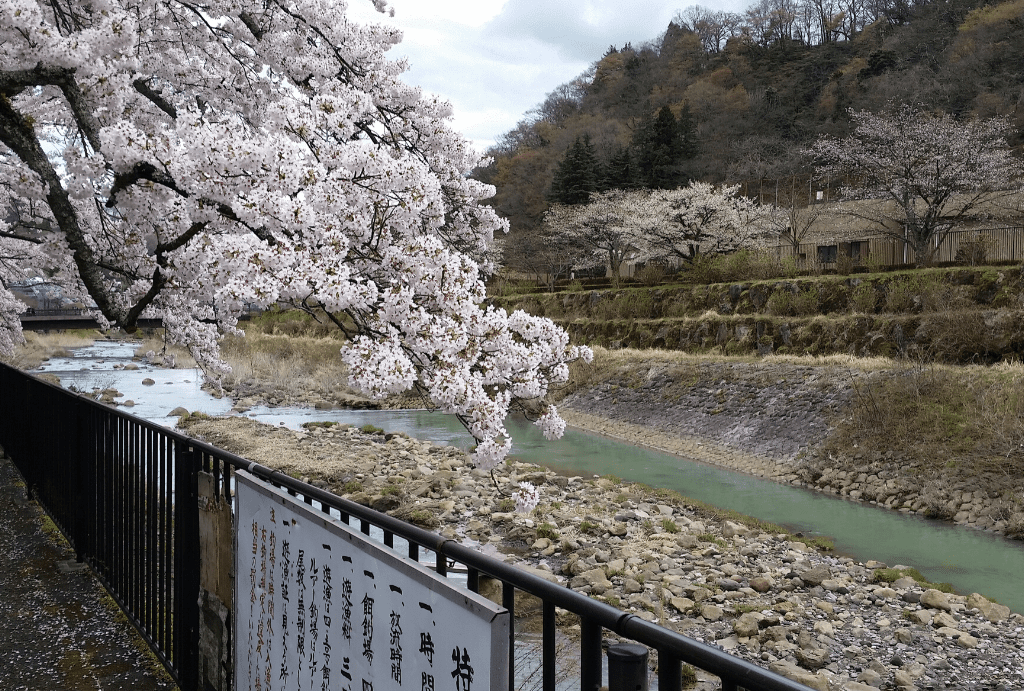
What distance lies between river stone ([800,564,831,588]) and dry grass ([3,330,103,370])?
113ft

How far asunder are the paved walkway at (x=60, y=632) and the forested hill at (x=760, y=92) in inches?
1559

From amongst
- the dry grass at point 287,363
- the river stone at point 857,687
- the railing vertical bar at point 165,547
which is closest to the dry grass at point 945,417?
the river stone at point 857,687

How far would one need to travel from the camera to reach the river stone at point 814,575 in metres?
8.94

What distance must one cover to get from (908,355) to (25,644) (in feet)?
62.2

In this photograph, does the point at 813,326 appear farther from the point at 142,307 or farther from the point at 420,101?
the point at 142,307

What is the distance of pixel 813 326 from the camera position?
22.1 m

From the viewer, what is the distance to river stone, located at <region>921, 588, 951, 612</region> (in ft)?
26.3

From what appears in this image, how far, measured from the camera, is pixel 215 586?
3109 millimetres

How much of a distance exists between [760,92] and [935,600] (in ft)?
175

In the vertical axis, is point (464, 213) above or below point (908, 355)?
above

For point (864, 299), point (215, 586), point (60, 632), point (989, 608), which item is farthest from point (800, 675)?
point (864, 299)

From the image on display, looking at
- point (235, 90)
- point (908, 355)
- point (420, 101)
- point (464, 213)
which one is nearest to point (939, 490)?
point (908, 355)

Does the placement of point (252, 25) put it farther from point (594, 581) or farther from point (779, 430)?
point (779, 430)

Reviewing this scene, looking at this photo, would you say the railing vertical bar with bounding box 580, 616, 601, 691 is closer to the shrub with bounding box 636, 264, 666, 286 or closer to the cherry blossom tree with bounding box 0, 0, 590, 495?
the cherry blossom tree with bounding box 0, 0, 590, 495
